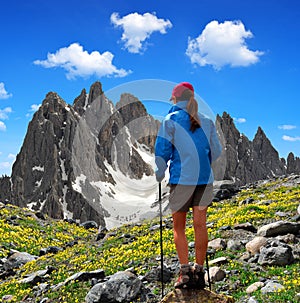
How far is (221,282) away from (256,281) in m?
1.07

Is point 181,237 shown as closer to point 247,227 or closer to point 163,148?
point 163,148

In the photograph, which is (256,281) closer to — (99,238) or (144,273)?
(144,273)

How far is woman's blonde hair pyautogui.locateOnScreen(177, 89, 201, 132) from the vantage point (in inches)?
325

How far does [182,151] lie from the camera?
8.15m

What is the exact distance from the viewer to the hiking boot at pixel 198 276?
7.84 metres

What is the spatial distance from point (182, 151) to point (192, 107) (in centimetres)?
101

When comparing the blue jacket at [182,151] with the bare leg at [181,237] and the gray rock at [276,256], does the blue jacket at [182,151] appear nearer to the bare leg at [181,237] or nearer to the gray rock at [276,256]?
the bare leg at [181,237]

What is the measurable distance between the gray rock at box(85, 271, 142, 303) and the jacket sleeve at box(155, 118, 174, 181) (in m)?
5.34

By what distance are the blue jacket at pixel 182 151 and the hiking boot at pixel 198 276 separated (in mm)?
1721

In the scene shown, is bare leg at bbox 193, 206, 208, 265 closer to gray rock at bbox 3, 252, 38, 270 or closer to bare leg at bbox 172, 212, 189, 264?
bare leg at bbox 172, 212, 189, 264

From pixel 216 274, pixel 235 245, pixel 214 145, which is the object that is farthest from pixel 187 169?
pixel 235 245

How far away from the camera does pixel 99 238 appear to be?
93.6 ft

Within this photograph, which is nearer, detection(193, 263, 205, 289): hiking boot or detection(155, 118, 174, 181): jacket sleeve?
detection(193, 263, 205, 289): hiking boot

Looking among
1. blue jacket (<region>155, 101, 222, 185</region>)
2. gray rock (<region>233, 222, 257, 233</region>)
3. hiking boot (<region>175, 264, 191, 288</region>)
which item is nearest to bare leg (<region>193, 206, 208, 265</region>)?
hiking boot (<region>175, 264, 191, 288</region>)
